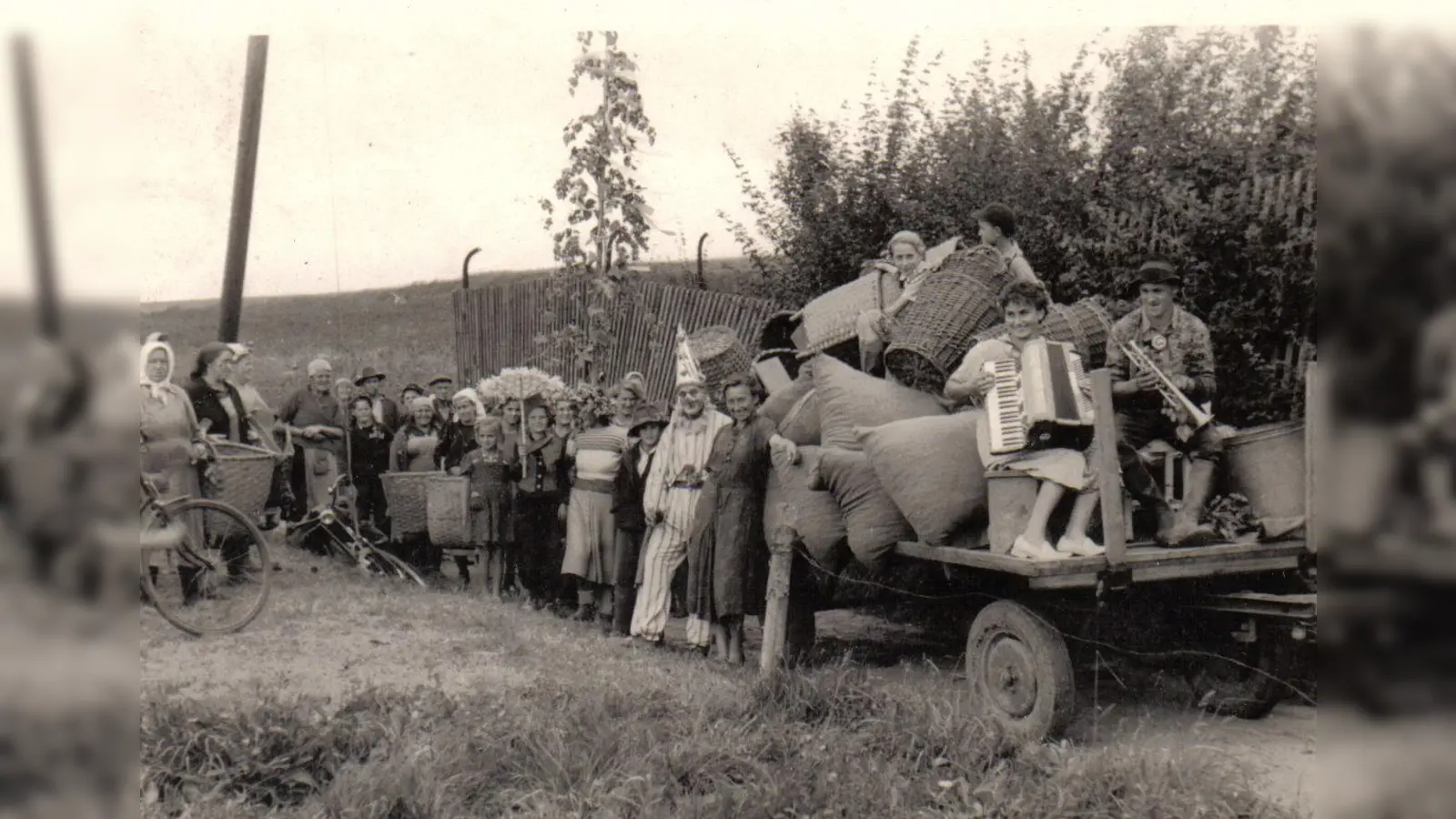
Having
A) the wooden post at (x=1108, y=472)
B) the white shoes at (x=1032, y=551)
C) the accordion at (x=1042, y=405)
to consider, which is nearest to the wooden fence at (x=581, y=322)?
the accordion at (x=1042, y=405)

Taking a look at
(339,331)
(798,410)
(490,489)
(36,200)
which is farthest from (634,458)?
(339,331)

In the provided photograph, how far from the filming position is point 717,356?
916 cm

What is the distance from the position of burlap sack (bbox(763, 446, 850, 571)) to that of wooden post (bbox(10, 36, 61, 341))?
5379 mm

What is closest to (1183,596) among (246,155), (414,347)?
(246,155)

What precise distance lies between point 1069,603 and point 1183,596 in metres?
0.52

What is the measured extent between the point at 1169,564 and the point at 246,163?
369 inches

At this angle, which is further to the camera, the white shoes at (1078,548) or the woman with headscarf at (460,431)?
the woman with headscarf at (460,431)

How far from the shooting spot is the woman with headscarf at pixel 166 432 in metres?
7.53

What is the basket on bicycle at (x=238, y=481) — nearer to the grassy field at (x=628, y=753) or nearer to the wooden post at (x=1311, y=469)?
the grassy field at (x=628, y=753)

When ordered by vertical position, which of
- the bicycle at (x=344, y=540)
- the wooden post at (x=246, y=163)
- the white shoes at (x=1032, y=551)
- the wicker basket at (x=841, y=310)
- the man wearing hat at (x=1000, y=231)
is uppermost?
the wooden post at (x=246, y=163)

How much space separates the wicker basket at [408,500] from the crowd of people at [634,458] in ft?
1.02

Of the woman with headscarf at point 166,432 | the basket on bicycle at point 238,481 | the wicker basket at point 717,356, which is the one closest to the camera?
the woman with headscarf at point 166,432

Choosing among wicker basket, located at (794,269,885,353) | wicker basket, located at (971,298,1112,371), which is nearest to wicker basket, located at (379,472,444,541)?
wicker basket, located at (794,269,885,353)

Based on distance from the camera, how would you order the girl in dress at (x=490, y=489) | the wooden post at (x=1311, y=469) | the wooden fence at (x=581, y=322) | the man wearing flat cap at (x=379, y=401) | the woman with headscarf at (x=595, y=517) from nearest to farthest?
1. the wooden post at (x=1311, y=469)
2. the woman with headscarf at (x=595, y=517)
3. the girl in dress at (x=490, y=489)
4. the man wearing flat cap at (x=379, y=401)
5. the wooden fence at (x=581, y=322)
